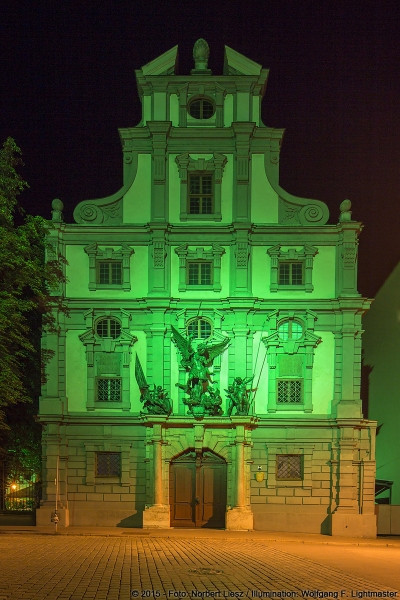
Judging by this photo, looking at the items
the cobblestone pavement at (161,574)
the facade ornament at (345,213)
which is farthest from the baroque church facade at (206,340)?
the cobblestone pavement at (161,574)

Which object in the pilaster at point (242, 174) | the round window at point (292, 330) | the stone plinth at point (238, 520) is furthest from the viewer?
the pilaster at point (242, 174)

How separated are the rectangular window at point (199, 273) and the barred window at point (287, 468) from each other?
26.9 feet

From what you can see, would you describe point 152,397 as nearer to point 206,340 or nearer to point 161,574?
point 206,340

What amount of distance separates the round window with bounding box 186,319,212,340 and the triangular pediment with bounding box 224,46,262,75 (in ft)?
36.7

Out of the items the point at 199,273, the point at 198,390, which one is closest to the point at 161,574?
the point at 198,390

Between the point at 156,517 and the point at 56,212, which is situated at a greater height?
the point at 56,212

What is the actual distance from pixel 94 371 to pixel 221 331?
5.78 meters

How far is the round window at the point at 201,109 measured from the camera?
1378 inches

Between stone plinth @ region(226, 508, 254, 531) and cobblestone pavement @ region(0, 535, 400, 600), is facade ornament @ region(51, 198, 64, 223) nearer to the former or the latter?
stone plinth @ region(226, 508, 254, 531)

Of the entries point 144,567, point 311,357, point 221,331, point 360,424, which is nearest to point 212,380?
point 221,331

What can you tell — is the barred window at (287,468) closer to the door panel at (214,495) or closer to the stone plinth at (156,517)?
the door panel at (214,495)

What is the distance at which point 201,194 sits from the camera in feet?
113

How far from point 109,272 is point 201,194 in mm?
5323

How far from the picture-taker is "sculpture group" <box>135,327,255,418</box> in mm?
32594
